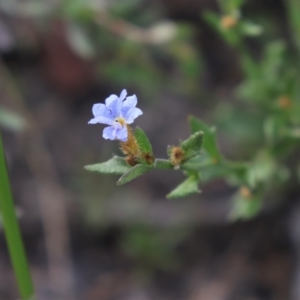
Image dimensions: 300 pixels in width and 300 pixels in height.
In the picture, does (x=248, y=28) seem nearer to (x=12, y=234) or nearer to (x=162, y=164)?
(x=162, y=164)

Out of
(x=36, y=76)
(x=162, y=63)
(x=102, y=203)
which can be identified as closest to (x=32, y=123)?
(x=36, y=76)

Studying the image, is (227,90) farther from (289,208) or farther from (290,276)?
(290,276)

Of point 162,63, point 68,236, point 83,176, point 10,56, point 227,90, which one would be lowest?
point 68,236

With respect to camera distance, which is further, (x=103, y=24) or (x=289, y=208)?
(x=289, y=208)

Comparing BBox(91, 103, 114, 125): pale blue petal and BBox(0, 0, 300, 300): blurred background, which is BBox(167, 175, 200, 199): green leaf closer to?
BBox(91, 103, 114, 125): pale blue petal

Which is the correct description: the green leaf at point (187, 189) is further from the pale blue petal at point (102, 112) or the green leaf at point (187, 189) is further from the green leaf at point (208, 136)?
the pale blue petal at point (102, 112)

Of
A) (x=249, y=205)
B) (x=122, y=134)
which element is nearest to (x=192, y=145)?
(x=122, y=134)

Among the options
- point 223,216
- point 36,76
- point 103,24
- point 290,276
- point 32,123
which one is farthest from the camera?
point 36,76
